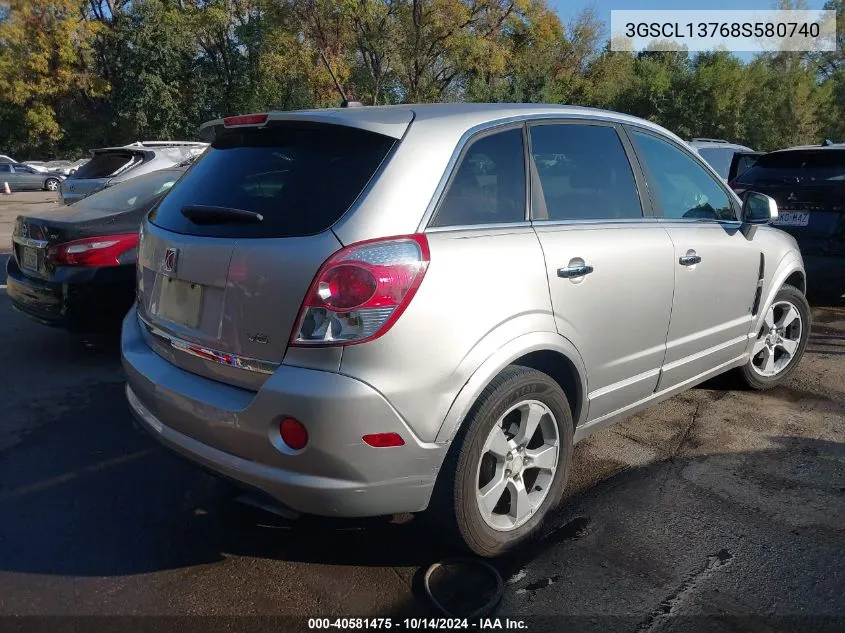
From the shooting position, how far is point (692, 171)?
4.12m

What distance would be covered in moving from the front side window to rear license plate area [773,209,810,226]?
10.1ft

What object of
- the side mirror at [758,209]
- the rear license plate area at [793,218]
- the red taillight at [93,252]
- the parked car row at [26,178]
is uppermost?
the side mirror at [758,209]

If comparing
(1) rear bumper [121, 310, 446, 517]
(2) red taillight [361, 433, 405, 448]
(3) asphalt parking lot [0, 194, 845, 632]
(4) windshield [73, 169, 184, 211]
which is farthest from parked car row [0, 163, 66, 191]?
(2) red taillight [361, 433, 405, 448]

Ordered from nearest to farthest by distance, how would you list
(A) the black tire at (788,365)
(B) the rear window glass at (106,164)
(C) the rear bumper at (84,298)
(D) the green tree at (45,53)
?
(A) the black tire at (788,365), (C) the rear bumper at (84,298), (B) the rear window glass at (106,164), (D) the green tree at (45,53)

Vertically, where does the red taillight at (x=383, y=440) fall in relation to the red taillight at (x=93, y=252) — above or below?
below

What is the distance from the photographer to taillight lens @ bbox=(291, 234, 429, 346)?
2.35m

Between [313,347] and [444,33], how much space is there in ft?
81.2

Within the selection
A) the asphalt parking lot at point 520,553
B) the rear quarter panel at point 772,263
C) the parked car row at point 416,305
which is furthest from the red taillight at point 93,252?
the rear quarter panel at point 772,263

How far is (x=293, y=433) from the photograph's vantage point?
93.7 inches

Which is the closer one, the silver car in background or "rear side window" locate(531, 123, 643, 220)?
"rear side window" locate(531, 123, 643, 220)

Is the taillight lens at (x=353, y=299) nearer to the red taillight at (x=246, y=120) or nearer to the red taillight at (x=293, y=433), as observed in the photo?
the red taillight at (x=293, y=433)

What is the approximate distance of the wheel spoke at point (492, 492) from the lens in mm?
2793

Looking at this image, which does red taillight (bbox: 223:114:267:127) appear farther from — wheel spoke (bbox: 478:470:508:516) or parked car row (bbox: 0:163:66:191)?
parked car row (bbox: 0:163:66:191)

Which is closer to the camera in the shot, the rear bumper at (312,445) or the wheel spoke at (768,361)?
the rear bumper at (312,445)
